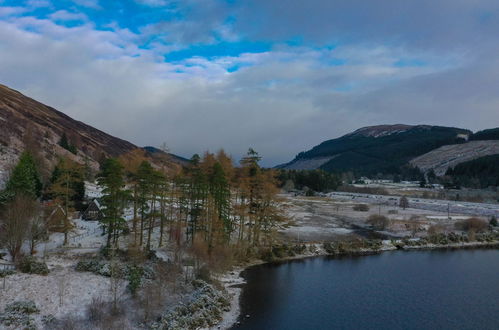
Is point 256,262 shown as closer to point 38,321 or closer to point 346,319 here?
point 346,319

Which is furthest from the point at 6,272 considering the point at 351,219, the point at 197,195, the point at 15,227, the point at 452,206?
the point at 452,206

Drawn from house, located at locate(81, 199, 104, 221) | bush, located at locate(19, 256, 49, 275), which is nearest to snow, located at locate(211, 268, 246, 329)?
bush, located at locate(19, 256, 49, 275)

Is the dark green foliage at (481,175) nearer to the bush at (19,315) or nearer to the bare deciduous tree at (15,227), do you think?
the bare deciduous tree at (15,227)

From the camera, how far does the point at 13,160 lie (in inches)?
3004

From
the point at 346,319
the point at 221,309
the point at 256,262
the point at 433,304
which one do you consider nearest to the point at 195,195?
the point at 256,262

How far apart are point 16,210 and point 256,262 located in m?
26.4

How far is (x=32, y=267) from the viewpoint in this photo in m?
30.8

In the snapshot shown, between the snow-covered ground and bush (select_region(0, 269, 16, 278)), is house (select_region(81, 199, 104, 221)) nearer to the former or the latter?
bush (select_region(0, 269, 16, 278))

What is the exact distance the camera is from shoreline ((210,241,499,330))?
29259mm

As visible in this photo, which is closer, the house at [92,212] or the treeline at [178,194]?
the treeline at [178,194]

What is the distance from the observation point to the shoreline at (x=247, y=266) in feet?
96.0

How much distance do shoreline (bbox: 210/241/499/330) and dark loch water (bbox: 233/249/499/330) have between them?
708 mm

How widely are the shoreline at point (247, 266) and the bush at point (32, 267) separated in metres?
14.7

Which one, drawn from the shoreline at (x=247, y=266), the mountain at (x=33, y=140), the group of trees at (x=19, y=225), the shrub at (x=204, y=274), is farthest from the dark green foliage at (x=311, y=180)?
the group of trees at (x=19, y=225)
